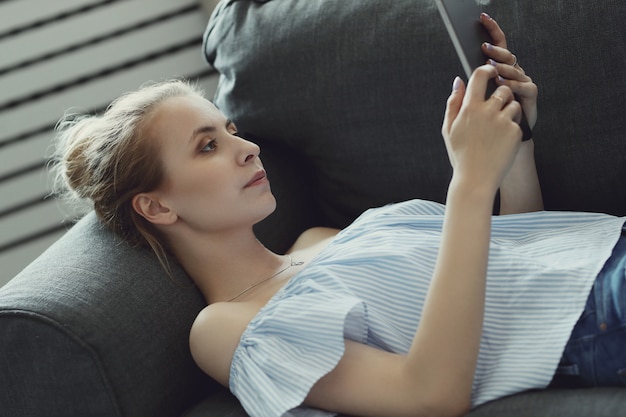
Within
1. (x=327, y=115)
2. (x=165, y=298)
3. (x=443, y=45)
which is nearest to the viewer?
(x=165, y=298)

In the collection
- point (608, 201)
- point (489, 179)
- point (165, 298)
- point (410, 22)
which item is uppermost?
point (410, 22)

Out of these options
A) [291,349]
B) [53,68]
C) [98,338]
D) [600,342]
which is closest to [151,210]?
[98,338]

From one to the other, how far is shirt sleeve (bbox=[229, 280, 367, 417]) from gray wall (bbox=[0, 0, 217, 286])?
4.35 feet

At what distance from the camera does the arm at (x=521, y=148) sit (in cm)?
123

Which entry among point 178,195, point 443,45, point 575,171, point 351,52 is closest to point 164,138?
point 178,195

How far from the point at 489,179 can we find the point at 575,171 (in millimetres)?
411

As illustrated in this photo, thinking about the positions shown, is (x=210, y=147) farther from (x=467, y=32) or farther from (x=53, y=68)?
(x=53, y=68)

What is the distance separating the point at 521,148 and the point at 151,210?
0.60m

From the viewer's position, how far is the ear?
140cm

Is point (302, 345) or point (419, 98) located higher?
point (419, 98)

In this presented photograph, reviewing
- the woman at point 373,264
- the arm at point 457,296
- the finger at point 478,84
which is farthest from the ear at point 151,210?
the finger at point 478,84

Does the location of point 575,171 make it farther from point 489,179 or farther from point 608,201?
point 489,179

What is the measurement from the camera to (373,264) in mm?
1259

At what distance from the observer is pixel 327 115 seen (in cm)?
158
